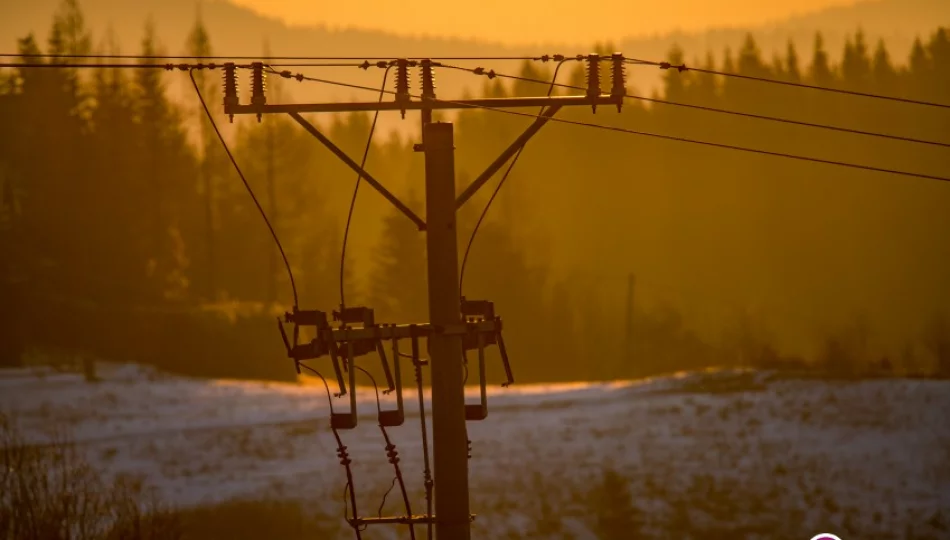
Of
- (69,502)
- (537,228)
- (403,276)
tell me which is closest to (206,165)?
(403,276)

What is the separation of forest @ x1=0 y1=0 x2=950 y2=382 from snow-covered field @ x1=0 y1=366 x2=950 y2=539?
7.43 meters

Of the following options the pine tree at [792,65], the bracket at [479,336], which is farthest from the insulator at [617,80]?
the pine tree at [792,65]

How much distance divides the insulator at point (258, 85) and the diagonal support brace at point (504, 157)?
236 centimetres

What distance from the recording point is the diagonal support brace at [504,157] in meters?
17.1

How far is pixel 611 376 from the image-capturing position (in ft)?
317

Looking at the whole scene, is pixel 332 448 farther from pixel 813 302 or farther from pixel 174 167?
pixel 813 302

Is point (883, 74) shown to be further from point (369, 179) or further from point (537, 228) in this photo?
point (369, 179)

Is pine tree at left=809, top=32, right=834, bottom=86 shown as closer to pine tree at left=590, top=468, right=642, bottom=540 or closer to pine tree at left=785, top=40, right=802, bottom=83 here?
pine tree at left=785, top=40, right=802, bottom=83

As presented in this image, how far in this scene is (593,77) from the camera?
18844mm

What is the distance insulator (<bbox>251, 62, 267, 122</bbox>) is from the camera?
59.8 feet

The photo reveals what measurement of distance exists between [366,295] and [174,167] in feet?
56.1

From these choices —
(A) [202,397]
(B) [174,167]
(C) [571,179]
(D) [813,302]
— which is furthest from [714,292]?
(A) [202,397]

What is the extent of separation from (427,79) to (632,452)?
29.0 metres

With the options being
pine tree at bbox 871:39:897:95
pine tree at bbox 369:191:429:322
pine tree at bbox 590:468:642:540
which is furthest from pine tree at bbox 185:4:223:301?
pine tree at bbox 871:39:897:95
